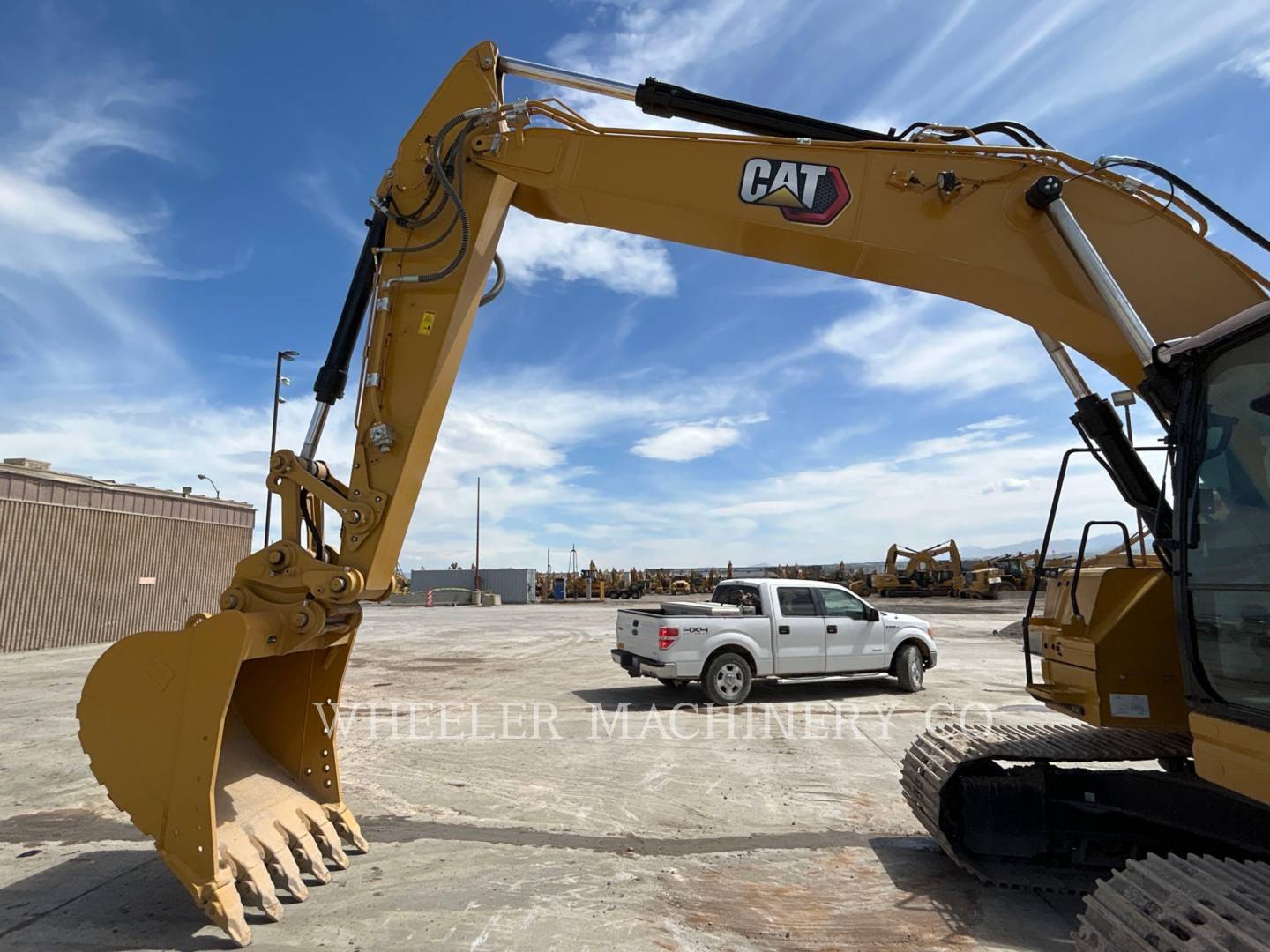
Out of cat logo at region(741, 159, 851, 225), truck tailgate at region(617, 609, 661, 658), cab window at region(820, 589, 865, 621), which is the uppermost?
cat logo at region(741, 159, 851, 225)

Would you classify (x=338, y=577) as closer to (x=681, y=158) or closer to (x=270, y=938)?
(x=270, y=938)

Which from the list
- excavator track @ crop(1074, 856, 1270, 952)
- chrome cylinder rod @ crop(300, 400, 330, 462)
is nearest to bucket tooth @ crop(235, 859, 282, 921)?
chrome cylinder rod @ crop(300, 400, 330, 462)

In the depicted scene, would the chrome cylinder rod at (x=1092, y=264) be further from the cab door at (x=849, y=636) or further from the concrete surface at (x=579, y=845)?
the cab door at (x=849, y=636)

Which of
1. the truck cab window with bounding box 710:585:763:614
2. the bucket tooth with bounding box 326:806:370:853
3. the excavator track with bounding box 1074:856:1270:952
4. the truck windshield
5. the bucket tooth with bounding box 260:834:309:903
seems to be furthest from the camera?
the truck cab window with bounding box 710:585:763:614

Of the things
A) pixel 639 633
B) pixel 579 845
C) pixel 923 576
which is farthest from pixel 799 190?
pixel 923 576

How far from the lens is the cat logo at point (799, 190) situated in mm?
4418

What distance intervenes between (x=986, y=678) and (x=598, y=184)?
12.9 meters

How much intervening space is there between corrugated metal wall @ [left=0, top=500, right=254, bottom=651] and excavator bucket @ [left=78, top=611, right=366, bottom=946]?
19.0 m

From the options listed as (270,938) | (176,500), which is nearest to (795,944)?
(270,938)

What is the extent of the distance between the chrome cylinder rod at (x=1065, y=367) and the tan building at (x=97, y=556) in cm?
2268

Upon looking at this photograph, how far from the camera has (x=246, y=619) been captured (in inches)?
161

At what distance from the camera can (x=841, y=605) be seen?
12039 millimetres

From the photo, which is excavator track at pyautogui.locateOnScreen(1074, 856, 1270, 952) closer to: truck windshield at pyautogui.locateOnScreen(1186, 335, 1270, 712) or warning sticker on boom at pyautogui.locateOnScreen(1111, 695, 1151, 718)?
truck windshield at pyautogui.locateOnScreen(1186, 335, 1270, 712)

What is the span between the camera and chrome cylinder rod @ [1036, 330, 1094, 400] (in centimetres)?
484
